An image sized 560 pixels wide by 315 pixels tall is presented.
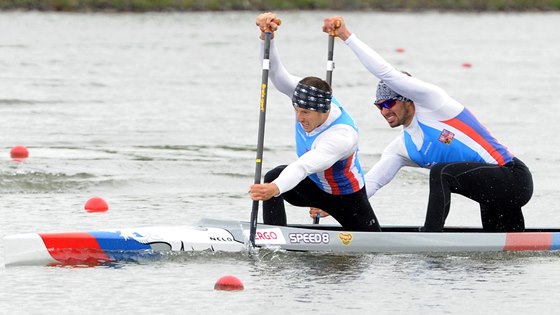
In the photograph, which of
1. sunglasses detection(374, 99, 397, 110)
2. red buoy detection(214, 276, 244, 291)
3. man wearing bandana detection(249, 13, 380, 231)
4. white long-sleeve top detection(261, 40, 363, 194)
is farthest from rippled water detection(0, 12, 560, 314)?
sunglasses detection(374, 99, 397, 110)

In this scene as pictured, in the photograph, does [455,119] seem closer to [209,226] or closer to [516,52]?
[209,226]

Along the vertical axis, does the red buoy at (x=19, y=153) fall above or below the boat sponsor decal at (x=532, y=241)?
below

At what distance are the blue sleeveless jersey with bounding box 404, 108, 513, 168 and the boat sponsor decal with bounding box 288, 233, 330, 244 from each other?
1001mm

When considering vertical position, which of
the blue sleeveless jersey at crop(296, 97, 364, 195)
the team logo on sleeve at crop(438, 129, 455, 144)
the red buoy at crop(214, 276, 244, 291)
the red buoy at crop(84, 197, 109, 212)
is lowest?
the red buoy at crop(84, 197, 109, 212)

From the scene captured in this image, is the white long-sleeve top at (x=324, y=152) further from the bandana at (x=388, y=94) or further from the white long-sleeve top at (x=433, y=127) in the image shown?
the white long-sleeve top at (x=433, y=127)

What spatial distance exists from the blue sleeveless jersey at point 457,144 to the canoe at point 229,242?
610 mm

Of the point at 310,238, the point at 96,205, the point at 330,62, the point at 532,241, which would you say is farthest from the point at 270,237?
the point at 96,205

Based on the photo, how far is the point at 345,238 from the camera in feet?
35.6

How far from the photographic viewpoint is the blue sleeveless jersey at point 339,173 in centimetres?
1069

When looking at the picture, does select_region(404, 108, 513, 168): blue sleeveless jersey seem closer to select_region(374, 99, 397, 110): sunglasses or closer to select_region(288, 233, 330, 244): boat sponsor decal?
select_region(374, 99, 397, 110): sunglasses

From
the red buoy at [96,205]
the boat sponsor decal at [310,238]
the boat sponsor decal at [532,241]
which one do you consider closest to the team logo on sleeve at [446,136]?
the boat sponsor decal at [532,241]

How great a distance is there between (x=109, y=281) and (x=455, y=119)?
3.05 metres

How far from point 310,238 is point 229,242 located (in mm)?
649

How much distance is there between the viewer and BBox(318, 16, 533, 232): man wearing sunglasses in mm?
10641
